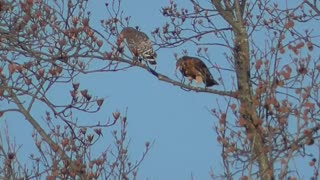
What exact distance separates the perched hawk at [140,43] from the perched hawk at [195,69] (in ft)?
1.05

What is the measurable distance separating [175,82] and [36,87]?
194cm

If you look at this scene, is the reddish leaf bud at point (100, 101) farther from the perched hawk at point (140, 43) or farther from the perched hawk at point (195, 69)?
the perched hawk at point (195, 69)

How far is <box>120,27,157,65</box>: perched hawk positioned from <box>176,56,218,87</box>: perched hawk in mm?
320

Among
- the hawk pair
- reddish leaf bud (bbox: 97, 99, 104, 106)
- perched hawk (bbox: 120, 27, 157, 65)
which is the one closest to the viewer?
reddish leaf bud (bbox: 97, 99, 104, 106)

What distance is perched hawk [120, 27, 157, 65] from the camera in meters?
8.62

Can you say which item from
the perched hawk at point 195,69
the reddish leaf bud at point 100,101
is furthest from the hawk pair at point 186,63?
the reddish leaf bud at point 100,101

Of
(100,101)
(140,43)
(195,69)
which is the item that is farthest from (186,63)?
(100,101)

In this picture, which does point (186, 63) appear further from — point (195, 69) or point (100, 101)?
point (100, 101)

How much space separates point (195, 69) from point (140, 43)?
65cm

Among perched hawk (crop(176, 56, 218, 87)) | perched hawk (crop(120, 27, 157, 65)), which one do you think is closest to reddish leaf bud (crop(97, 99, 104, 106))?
perched hawk (crop(120, 27, 157, 65))

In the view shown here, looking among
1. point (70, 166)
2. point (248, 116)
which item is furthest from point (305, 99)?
point (70, 166)

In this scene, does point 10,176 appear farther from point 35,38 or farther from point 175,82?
point 175,82

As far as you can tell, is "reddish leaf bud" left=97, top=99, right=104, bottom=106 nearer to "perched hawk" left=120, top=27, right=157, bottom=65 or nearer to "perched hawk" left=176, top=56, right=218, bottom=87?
"perched hawk" left=120, top=27, right=157, bottom=65

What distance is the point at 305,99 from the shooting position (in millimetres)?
5074
